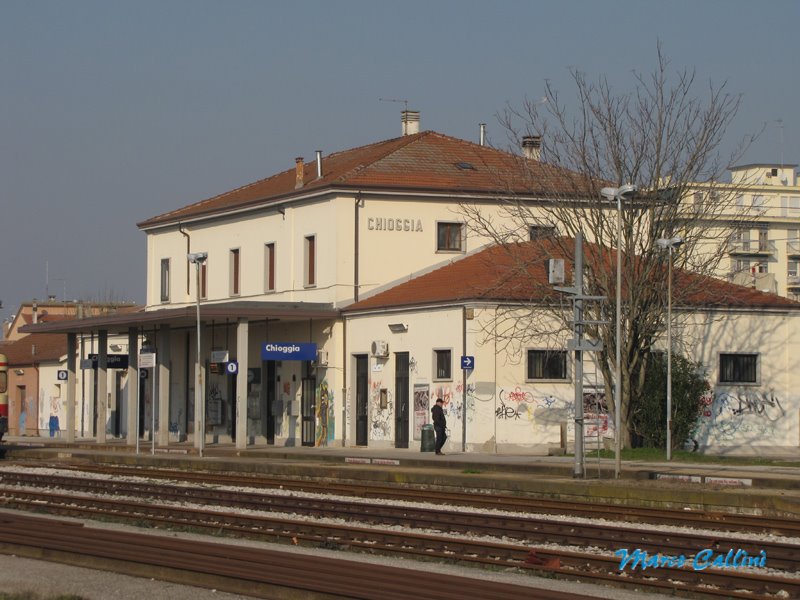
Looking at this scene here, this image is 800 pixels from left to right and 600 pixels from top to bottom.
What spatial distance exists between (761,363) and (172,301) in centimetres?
2556

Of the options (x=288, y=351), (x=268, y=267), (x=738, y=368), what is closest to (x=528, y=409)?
(x=738, y=368)

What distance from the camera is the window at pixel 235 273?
51.6 metres

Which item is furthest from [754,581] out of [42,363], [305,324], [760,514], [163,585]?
[42,363]

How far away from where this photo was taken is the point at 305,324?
45.3 m

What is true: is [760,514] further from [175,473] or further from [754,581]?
[175,473]

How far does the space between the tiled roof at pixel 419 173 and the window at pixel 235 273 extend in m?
1.72

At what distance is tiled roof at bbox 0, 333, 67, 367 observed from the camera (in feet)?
214

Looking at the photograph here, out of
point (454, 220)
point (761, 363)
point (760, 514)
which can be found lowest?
point (760, 514)

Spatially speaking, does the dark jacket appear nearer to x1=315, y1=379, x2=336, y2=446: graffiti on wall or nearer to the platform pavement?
the platform pavement

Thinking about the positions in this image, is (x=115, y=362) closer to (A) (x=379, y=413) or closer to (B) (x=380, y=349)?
(A) (x=379, y=413)

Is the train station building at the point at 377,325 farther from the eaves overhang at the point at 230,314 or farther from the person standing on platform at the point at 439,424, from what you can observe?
the person standing on platform at the point at 439,424

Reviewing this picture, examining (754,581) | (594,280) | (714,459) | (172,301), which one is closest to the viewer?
(754,581)

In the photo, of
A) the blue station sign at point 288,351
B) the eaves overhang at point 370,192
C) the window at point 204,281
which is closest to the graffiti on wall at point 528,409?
the eaves overhang at point 370,192

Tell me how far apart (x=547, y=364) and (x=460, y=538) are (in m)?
21.6
